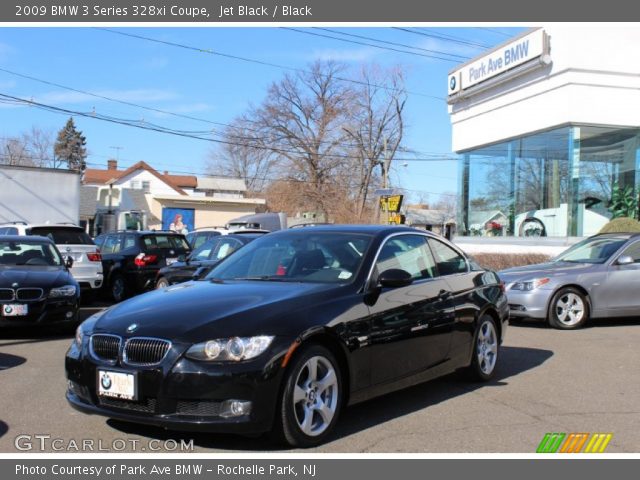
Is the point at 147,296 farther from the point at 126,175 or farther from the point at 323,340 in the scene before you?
the point at 126,175

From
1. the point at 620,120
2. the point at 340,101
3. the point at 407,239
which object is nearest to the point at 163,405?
the point at 407,239

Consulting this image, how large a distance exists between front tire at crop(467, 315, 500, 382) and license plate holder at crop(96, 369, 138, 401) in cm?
359

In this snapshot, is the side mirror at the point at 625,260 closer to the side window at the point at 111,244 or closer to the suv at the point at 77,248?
the suv at the point at 77,248

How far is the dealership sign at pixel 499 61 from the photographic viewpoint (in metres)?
19.5

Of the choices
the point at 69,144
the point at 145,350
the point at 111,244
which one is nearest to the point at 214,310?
the point at 145,350

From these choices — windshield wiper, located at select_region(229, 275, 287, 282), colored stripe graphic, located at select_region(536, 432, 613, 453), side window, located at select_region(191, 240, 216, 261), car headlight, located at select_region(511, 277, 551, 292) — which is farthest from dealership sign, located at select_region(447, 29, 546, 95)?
colored stripe graphic, located at select_region(536, 432, 613, 453)

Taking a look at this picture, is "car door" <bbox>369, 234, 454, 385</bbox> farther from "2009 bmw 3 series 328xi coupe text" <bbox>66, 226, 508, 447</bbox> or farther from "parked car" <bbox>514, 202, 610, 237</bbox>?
"parked car" <bbox>514, 202, 610, 237</bbox>

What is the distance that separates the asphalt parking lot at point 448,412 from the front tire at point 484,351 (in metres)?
0.13

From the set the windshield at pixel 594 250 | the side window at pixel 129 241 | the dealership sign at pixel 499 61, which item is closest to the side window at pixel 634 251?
the windshield at pixel 594 250

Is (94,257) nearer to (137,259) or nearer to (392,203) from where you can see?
(137,259)

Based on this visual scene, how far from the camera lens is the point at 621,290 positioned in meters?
11.1

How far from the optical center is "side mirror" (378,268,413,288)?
5453mm

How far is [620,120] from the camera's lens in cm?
1903
